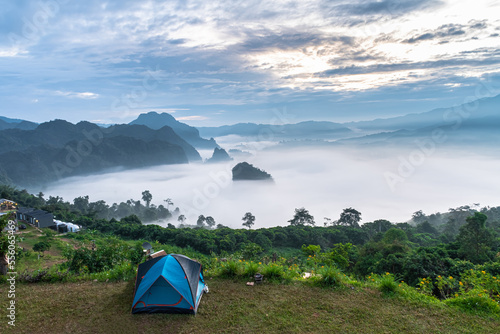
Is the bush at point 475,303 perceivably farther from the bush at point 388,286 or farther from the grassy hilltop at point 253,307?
the bush at point 388,286

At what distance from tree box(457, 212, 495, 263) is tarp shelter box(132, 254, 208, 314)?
18568mm

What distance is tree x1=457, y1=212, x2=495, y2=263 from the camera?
16344 millimetres

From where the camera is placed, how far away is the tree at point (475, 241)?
1634 centimetres

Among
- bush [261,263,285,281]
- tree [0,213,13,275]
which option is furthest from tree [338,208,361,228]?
tree [0,213,13,275]

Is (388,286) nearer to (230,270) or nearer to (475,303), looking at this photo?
(475,303)

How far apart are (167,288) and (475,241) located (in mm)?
20625

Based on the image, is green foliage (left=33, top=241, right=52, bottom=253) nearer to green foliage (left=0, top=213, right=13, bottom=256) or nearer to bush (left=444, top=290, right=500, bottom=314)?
green foliage (left=0, top=213, right=13, bottom=256)

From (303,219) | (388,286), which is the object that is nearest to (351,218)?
(303,219)

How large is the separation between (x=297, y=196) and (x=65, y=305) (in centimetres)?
16236

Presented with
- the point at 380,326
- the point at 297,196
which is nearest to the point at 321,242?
the point at 380,326

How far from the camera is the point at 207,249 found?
29203 mm

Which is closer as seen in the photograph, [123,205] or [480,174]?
[123,205]

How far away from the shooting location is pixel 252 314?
571 cm

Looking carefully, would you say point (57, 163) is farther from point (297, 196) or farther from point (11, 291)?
point (11, 291)
